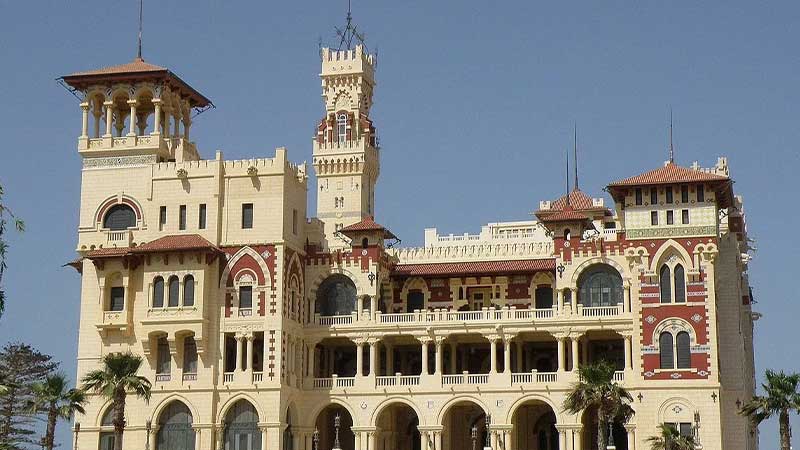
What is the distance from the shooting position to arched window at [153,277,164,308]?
8556 cm

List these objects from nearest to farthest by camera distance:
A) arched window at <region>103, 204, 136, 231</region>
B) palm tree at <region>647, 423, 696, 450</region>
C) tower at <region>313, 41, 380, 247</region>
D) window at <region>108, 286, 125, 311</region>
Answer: palm tree at <region>647, 423, 696, 450</region>
window at <region>108, 286, 125, 311</region>
arched window at <region>103, 204, 136, 231</region>
tower at <region>313, 41, 380, 247</region>

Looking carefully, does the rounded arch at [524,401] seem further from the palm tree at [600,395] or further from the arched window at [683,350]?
the palm tree at [600,395]

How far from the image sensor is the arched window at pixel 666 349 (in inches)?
3167

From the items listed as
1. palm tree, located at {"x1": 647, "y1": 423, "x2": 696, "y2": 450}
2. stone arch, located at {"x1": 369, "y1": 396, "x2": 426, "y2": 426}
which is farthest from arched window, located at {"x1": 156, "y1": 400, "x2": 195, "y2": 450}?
palm tree, located at {"x1": 647, "y1": 423, "x2": 696, "y2": 450}

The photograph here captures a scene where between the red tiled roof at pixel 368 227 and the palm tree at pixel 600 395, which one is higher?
the red tiled roof at pixel 368 227

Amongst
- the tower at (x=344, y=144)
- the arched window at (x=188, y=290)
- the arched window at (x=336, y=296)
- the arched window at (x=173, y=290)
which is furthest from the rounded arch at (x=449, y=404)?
the tower at (x=344, y=144)

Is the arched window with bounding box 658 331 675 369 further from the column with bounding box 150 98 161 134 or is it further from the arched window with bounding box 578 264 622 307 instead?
the column with bounding box 150 98 161 134

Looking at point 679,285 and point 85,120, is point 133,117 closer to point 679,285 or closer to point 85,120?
point 85,120

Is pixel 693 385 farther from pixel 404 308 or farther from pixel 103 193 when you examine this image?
pixel 103 193

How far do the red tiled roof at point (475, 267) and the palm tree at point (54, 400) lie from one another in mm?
25334

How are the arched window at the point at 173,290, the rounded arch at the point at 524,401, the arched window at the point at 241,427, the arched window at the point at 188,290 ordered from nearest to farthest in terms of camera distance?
1. the rounded arch at the point at 524,401
2. the arched window at the point at 241,427
3. the arched window at the point at 188,290
4. the arched window at the point at 173,290

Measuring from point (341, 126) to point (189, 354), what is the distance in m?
41.3

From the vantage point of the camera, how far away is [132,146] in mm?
89250

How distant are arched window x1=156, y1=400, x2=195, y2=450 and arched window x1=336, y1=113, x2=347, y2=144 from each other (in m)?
42.6
